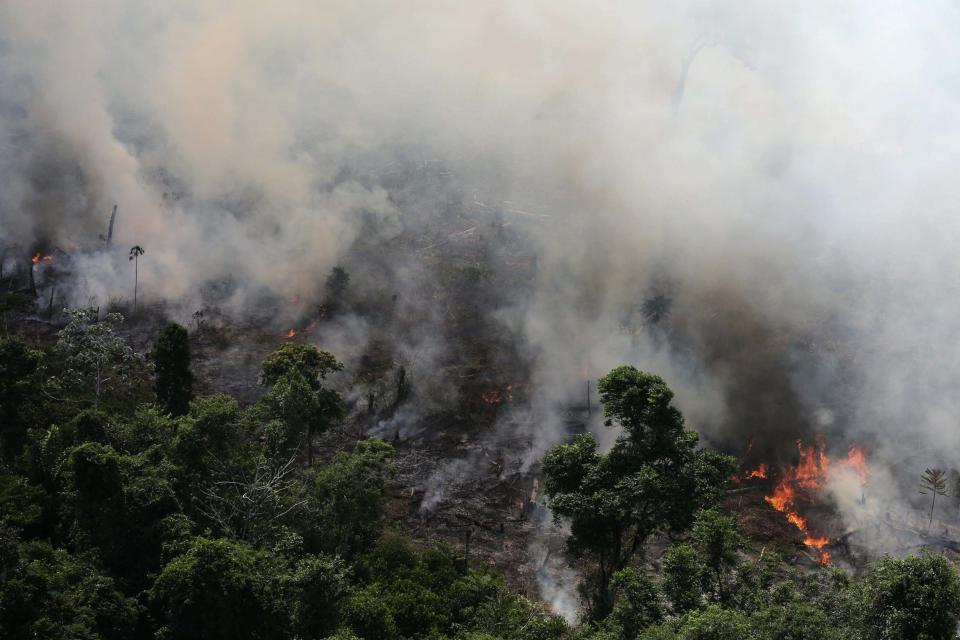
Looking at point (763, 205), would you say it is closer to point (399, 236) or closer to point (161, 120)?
point (399, 236)

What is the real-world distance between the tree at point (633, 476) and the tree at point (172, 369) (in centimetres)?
2526

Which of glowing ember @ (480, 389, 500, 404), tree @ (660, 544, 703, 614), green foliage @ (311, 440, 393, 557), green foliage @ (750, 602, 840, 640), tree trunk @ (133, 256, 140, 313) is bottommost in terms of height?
green foliage @ (750, 602, 840, 640)

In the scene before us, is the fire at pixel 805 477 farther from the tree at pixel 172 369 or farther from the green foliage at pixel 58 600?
the green foliage at pixel 58 600

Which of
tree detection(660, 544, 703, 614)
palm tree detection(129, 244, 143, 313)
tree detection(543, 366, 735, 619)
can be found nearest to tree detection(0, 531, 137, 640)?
tree detection(543, 366, 735, 619)

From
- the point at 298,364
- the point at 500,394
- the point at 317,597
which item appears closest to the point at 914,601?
the point at 317,597

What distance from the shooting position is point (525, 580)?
44.4 metres

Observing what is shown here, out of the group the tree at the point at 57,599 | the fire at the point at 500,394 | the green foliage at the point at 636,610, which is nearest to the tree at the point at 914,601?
the green foliage at the point at 636,610

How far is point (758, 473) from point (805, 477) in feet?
8.64

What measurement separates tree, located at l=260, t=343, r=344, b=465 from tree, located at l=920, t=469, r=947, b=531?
33.1m

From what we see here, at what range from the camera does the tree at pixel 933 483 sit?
159 ft

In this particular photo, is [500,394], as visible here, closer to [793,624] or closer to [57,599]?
[57,599]

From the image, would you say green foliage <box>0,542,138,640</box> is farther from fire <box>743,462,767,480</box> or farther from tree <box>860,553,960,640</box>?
fire <box>743,462,767,480</box>

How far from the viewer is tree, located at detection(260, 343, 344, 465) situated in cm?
4531

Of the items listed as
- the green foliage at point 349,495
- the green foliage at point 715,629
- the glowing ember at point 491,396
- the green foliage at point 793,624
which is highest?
the glowing ember at point 491,396
